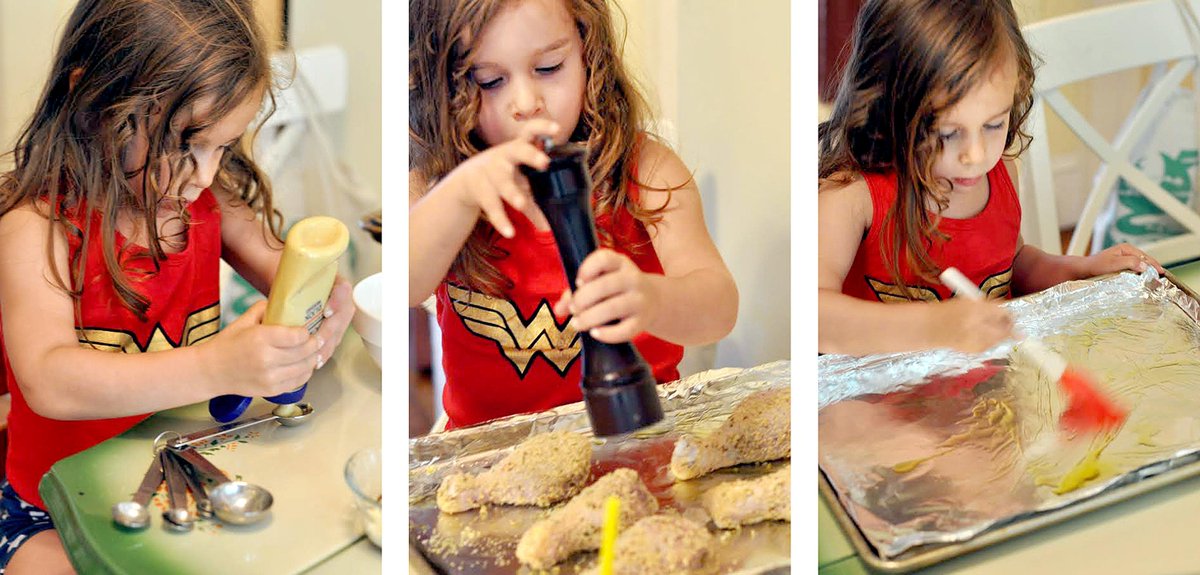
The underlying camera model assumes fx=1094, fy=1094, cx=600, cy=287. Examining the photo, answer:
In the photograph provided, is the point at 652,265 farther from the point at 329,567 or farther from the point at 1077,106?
the point at 1077,106

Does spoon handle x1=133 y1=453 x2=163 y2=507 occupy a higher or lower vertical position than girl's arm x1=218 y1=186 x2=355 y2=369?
lower

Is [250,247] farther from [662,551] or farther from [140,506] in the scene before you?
[662,551]

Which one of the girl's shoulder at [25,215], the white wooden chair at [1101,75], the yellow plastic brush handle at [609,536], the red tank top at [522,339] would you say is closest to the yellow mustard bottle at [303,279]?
the red tank top at [522,339]

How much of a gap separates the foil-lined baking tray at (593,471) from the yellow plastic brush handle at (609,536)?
16 mm

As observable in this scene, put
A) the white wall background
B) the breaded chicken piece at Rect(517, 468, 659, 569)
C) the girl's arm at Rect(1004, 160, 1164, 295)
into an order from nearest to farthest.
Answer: the breaded chicken piece at Rect(517, 468, 659, 569) < the white wall background < the girl's arm at Rect(1004, 160, 1164, 295)

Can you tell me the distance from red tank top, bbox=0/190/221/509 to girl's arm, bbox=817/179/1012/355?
0.61m

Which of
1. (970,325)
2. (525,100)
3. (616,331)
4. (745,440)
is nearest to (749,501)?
(745,440)

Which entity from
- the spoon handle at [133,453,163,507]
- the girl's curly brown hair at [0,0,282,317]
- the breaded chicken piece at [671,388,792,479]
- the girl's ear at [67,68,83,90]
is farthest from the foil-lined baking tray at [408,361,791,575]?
the girl's ear at [67,68,83,90]

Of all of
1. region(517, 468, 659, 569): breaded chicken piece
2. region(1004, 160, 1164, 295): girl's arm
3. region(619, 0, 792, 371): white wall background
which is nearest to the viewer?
region(517, 468, 659, 569): breaded chicken piece

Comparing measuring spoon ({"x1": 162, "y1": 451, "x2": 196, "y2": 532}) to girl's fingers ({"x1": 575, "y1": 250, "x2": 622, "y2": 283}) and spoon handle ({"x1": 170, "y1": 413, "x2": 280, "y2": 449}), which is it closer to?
spoon handle ({"x1": 170, "y1": 413, "x2": 280, "y2": 449})

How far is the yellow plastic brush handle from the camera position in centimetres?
95

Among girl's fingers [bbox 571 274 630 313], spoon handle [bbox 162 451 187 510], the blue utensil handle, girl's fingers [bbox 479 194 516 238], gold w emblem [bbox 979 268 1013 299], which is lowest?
spoon handle [bbox 162 451 187 510]

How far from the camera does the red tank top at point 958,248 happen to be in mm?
1100

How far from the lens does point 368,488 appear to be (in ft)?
3.29
